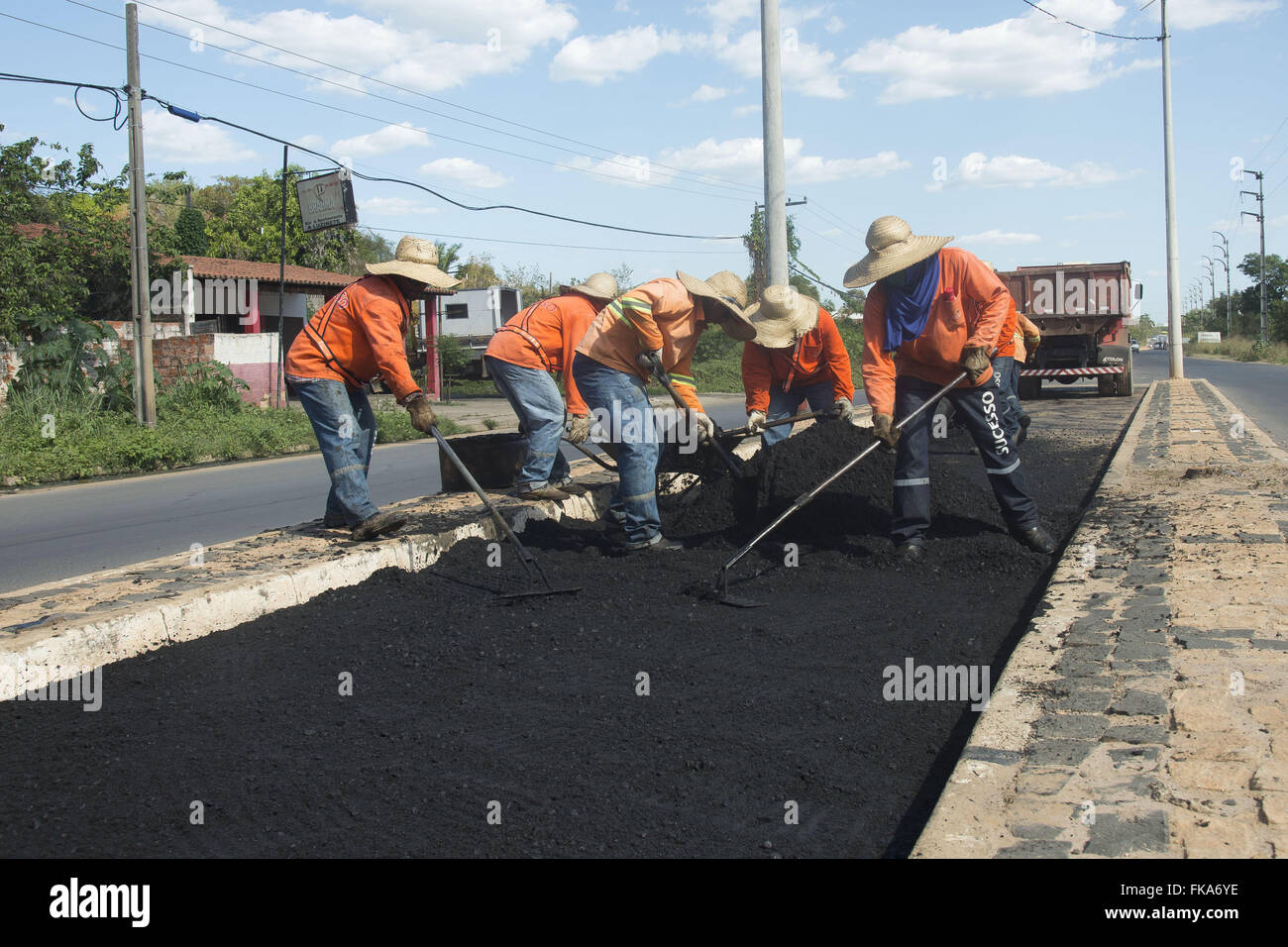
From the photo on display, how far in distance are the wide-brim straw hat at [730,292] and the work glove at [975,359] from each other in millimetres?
1149

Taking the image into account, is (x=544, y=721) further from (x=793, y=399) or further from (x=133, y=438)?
(x=133, y=438)

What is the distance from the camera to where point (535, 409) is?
21.9 feet

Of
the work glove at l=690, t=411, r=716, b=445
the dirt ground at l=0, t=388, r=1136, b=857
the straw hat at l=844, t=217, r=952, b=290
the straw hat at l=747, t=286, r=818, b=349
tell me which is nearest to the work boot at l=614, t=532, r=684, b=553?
the dirt ground at l=0, t=388, r=1136, b=857

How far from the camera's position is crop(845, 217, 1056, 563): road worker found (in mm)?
5465

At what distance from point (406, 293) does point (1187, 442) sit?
7.73 metres

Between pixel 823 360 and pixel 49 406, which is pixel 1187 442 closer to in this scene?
pixel 823 360

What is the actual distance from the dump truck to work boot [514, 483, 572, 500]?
15.5 m

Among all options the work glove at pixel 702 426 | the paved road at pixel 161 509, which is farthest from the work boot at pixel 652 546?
the paved road at pixel 161 509

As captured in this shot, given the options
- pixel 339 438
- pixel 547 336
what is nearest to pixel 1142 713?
pixel 339 438

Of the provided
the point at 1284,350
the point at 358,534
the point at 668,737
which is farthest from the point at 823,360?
the point at 1284,350

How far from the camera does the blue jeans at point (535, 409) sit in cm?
665

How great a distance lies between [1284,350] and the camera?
5084 centimetres

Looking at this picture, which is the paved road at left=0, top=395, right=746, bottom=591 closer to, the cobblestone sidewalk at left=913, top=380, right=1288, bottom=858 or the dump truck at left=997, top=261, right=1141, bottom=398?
the cobblestone sidewalk at left=913, top=380, right=1288, bottom=858

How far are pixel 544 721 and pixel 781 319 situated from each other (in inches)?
159
